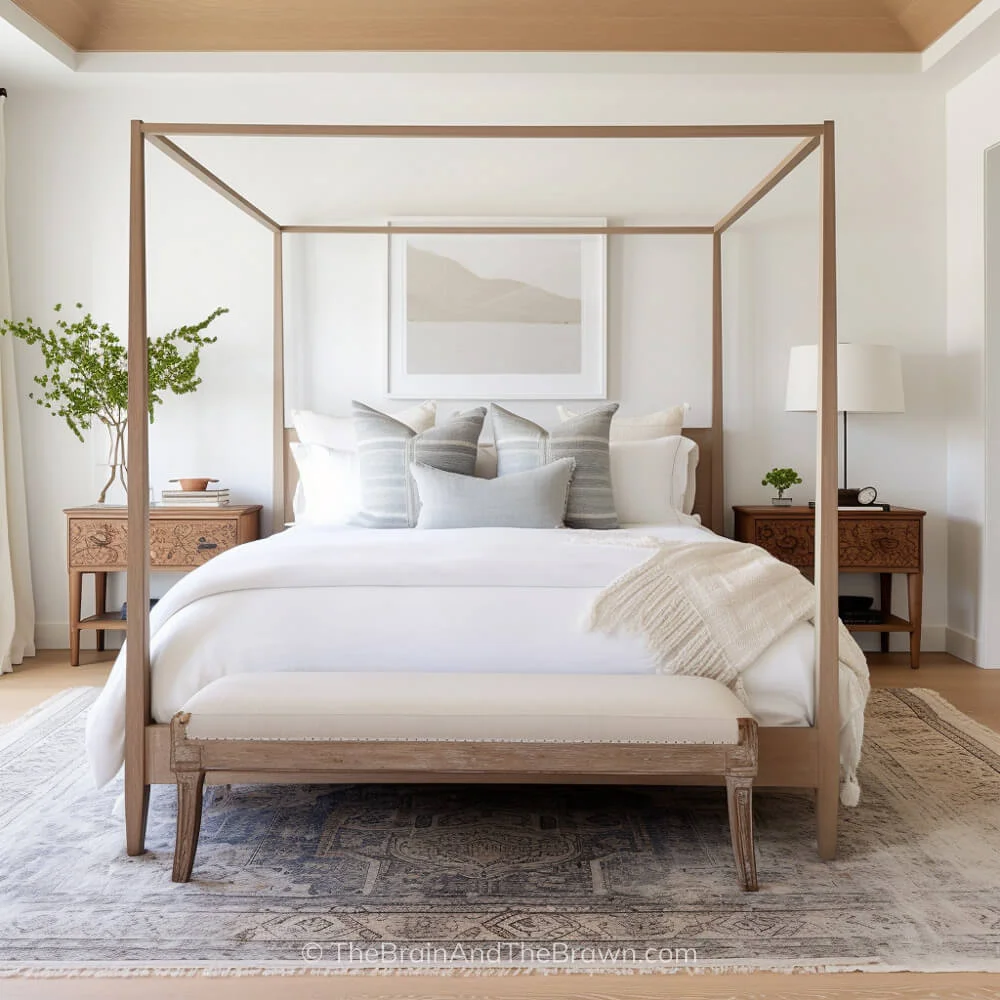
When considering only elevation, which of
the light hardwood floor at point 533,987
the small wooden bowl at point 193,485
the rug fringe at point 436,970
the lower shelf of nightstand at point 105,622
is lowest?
the light hardwood floor at point 533,987

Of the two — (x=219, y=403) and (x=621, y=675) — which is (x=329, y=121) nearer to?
(x=219, y=403)

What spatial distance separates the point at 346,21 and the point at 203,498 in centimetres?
211

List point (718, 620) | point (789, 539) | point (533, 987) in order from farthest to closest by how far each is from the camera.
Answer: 1. point (789, 539)
2. point (718, 620)
3. point (533, 987)

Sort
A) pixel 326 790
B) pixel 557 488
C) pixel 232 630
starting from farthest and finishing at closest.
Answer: pixel 557 488, pixel 326 790, pixel 232 630

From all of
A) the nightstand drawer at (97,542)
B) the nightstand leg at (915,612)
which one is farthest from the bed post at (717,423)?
the nightstand drawer at (97,542)

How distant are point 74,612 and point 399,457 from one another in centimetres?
171

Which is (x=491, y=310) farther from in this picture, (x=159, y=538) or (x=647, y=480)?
(x=159, y=538)

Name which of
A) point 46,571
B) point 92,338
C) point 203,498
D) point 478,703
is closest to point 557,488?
point 478,703

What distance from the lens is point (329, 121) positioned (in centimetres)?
488

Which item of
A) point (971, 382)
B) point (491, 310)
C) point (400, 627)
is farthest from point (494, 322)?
point (400, 627)

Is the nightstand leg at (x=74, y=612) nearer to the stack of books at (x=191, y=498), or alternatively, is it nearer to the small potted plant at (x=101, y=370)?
the small potted plant at (x=101, y=370)

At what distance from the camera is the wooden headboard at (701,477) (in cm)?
476

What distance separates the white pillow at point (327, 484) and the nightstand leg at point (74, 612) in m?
1.01

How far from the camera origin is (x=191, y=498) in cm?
459
